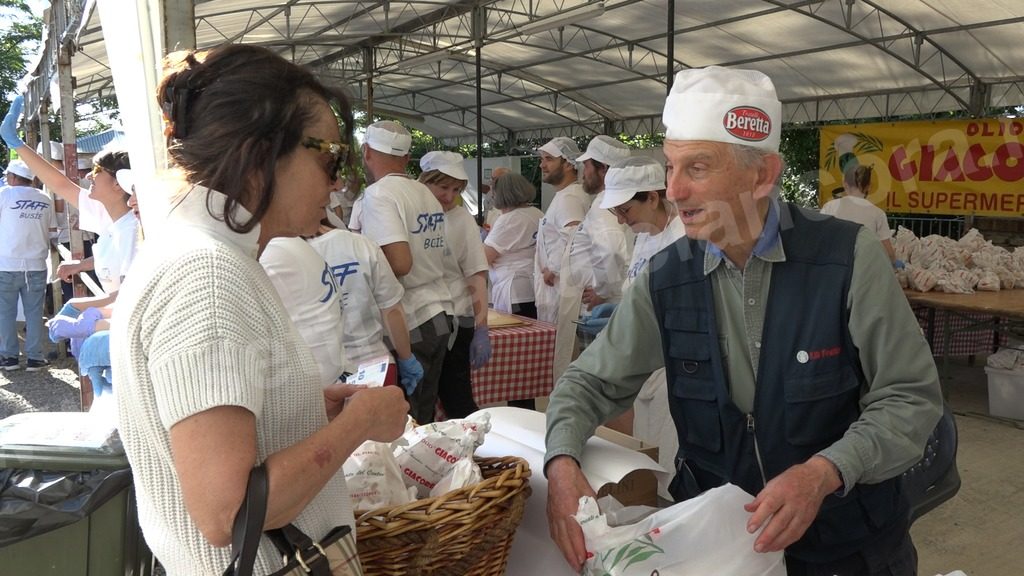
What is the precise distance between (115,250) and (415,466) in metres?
2.34

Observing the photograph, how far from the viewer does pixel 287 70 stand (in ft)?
3.48

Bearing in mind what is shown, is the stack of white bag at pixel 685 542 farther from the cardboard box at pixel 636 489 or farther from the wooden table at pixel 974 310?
the wooden table at pixel 974 310

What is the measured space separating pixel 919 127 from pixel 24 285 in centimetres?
1016

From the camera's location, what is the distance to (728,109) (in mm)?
1476

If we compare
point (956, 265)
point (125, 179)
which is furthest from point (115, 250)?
point (956, 265)

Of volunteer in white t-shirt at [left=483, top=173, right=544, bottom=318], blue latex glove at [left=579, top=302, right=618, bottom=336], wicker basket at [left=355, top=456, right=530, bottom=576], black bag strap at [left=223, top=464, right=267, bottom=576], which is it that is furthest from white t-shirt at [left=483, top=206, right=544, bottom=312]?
black bag strap at [left=223, top=464, right=267, bottom=576]

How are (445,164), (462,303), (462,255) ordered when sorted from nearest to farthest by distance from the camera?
(462,303) → (462,255) → (445,164)

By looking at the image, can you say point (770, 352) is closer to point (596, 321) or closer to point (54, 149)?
point (596, 321)

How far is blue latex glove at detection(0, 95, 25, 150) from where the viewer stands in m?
2.66

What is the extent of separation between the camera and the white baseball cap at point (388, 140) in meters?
3.77

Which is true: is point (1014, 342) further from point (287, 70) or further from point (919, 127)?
point (287, 70)

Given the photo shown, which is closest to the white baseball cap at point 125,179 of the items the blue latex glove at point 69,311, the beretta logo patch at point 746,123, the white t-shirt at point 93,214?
the white t-shirt at point 93,214

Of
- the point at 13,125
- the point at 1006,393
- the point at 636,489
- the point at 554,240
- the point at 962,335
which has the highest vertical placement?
the point at 13,125

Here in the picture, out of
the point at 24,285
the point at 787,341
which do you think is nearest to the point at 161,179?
the point at 787,341
